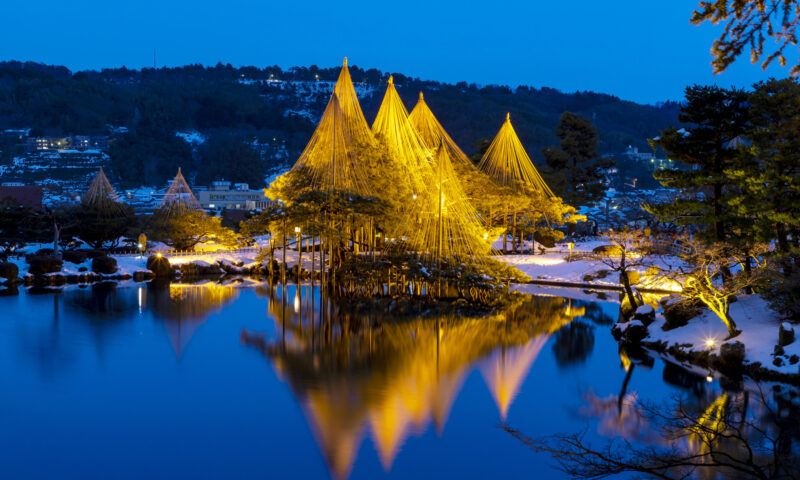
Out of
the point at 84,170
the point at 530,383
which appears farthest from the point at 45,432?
the point at 84,170

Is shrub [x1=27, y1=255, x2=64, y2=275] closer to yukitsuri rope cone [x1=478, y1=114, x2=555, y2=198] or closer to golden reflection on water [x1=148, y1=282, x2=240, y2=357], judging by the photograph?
golden reflection on water [x1=148, y1=282, x2=240, y2=357]

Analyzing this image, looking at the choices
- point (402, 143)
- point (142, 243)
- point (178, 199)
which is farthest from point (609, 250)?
point (178, 199)

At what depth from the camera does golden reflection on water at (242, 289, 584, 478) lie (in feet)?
38.3

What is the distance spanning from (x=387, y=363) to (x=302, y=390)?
9.24 ft

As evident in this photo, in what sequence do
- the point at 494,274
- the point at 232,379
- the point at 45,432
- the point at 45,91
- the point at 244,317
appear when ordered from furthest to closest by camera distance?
the point at 45,91, the point at 494,274, the point at 244,317, the point at 232,379, the point at 45,432

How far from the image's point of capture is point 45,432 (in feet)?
36.6

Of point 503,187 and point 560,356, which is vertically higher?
point 503,187

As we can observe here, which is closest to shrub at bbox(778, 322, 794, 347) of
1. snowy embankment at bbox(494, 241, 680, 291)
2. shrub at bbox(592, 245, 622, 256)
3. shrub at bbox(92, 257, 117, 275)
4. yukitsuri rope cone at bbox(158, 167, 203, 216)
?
snowy embankment at bbox(494, 241, 680, 291)

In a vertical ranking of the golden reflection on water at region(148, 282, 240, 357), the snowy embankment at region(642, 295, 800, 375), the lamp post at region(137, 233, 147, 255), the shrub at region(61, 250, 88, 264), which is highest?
the lamp post at region(137, 233, 147, 255)

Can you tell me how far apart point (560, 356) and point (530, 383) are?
296 centimetres

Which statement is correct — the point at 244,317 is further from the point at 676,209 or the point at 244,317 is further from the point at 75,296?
the point at 676,209

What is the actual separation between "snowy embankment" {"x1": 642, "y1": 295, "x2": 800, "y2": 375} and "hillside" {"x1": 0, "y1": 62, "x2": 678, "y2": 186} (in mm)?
65096

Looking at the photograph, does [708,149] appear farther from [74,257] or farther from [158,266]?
[74,257]

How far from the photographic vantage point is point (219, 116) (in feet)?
467
